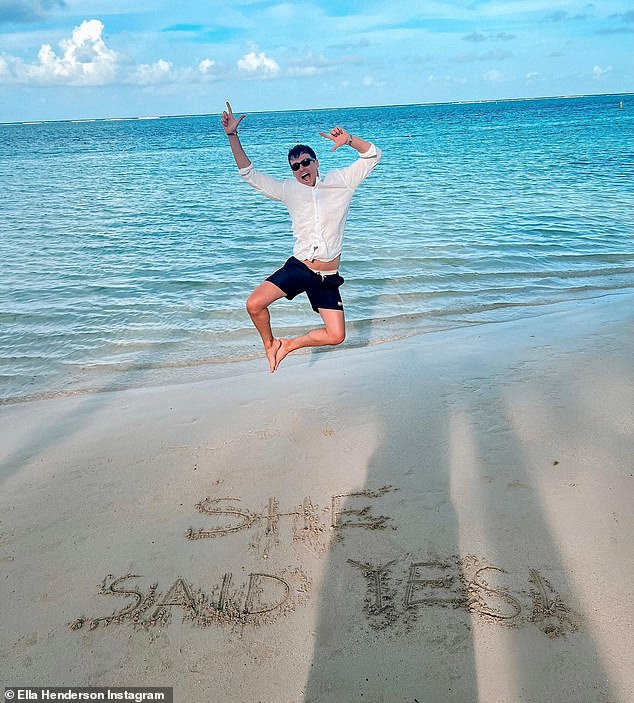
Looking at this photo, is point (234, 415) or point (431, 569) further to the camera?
point (234, 415)

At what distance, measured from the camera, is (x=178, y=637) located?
3.26 m

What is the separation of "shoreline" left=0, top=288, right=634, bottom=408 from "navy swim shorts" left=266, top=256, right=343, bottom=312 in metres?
1.73

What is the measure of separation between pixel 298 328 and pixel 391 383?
2.94 meters

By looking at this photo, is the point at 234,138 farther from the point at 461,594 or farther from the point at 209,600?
the point at 461,594

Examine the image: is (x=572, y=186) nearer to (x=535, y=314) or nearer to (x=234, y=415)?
(x=535, y=314)

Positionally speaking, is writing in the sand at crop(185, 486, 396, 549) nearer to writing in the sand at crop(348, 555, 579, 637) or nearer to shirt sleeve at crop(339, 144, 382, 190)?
writing in the sand at crop(348, 555, 579, 637)

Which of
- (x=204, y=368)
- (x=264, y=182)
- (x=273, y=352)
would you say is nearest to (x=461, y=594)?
(x=273, y=352)

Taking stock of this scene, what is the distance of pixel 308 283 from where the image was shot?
563 centimetres

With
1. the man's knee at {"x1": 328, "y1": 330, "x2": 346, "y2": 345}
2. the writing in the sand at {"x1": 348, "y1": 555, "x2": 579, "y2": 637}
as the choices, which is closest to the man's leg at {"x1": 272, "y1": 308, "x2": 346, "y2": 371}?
the man's knee at {"x1": 328, "y1": 330, "x2": 346, "y2": 345}

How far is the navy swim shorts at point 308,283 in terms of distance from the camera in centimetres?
558

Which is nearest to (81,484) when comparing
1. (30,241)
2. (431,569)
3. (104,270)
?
(431,569)

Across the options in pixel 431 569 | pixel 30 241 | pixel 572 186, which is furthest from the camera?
pixel 572 186

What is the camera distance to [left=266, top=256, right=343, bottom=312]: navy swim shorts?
18.3 feet

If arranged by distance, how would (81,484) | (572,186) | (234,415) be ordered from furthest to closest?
1. (572,186)
2. (234,415)
3. (81,484)
